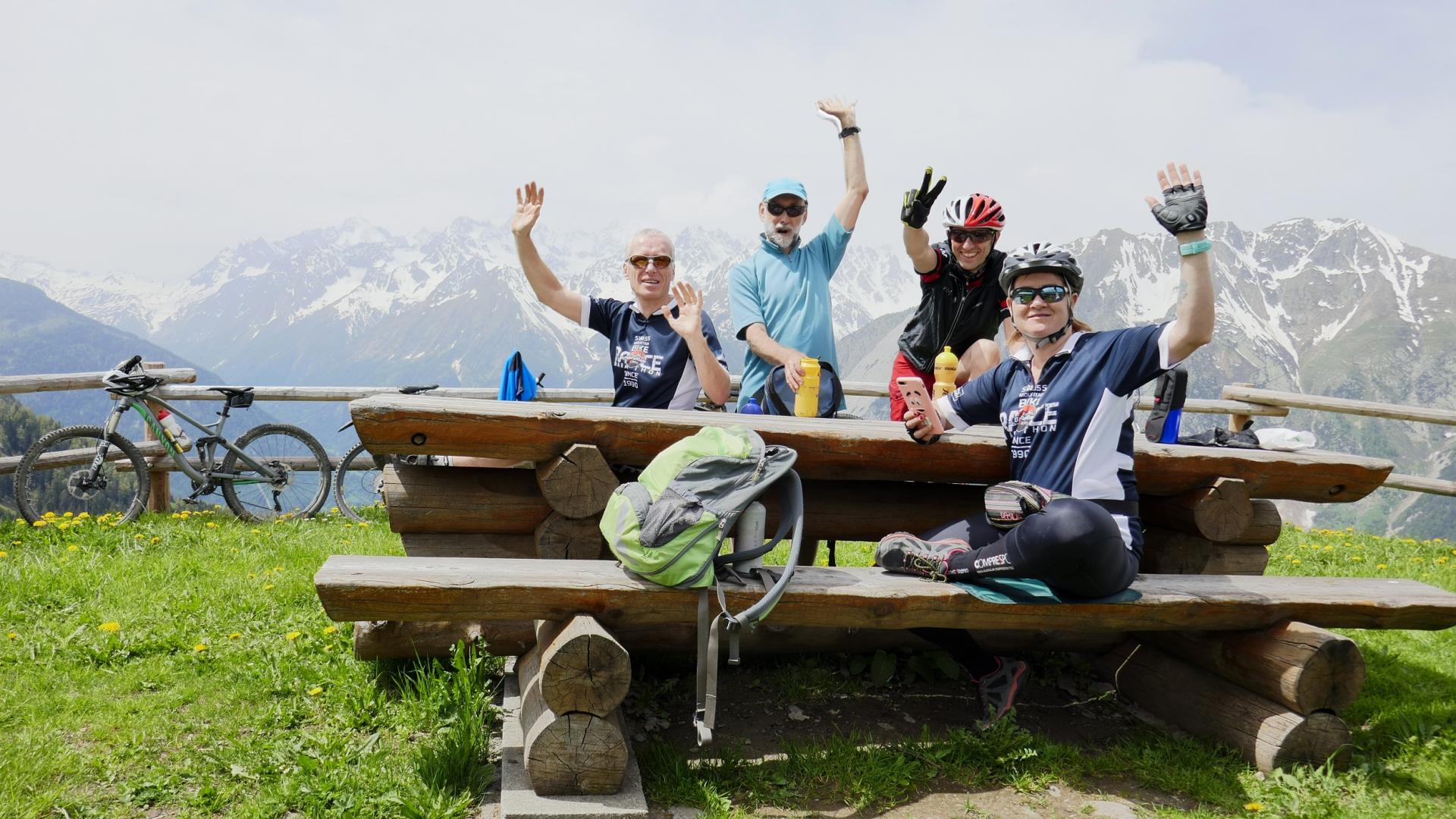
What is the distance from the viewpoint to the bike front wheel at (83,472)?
287 inches

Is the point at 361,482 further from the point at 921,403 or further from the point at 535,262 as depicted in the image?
the point at 921,403

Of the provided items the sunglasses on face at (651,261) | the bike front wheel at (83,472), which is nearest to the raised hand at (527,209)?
the sunglasses on face at (651,261)

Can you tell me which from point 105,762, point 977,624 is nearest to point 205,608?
point 105,762

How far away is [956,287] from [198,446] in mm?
7387

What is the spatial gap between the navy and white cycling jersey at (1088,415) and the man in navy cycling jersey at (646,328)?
1.42 meters

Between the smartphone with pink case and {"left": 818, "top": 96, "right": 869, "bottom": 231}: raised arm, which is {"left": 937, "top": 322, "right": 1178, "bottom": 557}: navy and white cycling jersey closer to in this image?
the smartphone with pink case

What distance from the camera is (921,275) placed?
16.0 ft

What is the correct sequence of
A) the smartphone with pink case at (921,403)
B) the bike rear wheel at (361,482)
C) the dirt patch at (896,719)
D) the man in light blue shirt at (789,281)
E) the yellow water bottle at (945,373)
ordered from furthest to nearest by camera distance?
the bike rear wheel at (361,482)
the man in light blue shirt at (789,281)
the yellow water bottle at (945,373)
the smartphone with pink case at (921,403)
the dirt patch at (896,719)

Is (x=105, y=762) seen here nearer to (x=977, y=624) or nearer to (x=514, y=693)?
(x=514, y=693)

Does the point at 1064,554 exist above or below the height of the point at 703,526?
below

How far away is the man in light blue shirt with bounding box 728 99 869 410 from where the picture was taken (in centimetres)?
492

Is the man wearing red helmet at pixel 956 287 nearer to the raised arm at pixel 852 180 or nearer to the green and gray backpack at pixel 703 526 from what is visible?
the raised arm at pixel 852 180

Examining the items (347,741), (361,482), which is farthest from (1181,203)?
(361,482)

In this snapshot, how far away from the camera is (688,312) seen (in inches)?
166
